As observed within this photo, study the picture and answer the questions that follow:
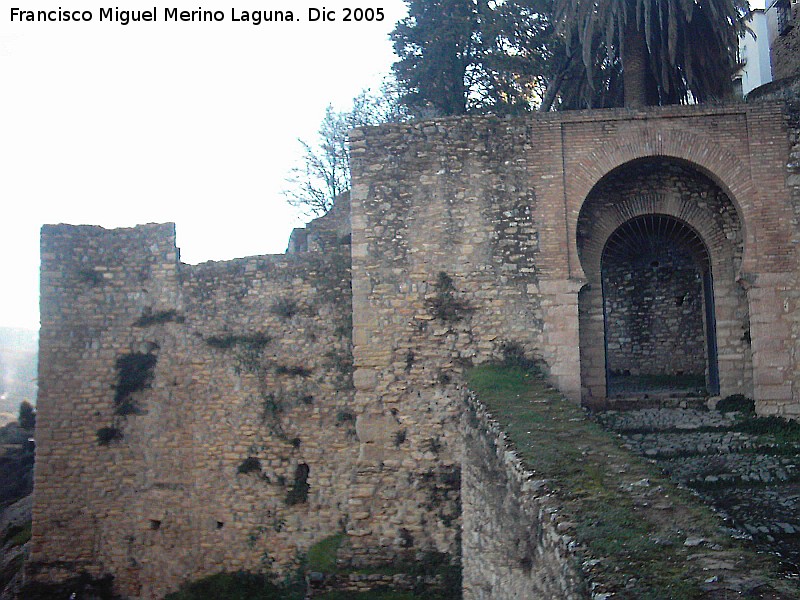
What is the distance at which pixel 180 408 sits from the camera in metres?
12.2

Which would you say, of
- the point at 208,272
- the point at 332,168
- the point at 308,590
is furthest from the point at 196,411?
the point at 332,168

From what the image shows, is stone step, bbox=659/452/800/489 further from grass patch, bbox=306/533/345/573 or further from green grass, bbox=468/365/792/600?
grass patch, bbox=306/533/345/573

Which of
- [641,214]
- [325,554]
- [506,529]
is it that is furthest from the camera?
[641,214]

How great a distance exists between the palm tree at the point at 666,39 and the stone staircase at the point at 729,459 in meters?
5.87

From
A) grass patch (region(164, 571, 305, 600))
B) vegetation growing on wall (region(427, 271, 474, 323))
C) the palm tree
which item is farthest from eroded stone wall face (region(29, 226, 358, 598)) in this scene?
the palm tree

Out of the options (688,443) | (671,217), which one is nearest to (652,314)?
(671,217)

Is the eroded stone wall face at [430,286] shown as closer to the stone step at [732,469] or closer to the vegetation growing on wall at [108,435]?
the stone step at [732,469]

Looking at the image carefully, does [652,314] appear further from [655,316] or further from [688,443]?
[688,443]

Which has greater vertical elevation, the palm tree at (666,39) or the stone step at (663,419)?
the palm tree at (666,39)

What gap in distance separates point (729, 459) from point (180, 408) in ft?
27.7

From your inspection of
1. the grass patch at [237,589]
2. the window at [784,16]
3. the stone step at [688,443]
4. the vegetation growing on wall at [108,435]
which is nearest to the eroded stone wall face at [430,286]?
the grass patch at [237,589]

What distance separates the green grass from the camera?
4.48m

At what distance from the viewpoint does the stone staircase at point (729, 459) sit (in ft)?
24.0

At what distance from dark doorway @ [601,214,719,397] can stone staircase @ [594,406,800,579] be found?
326 cm
